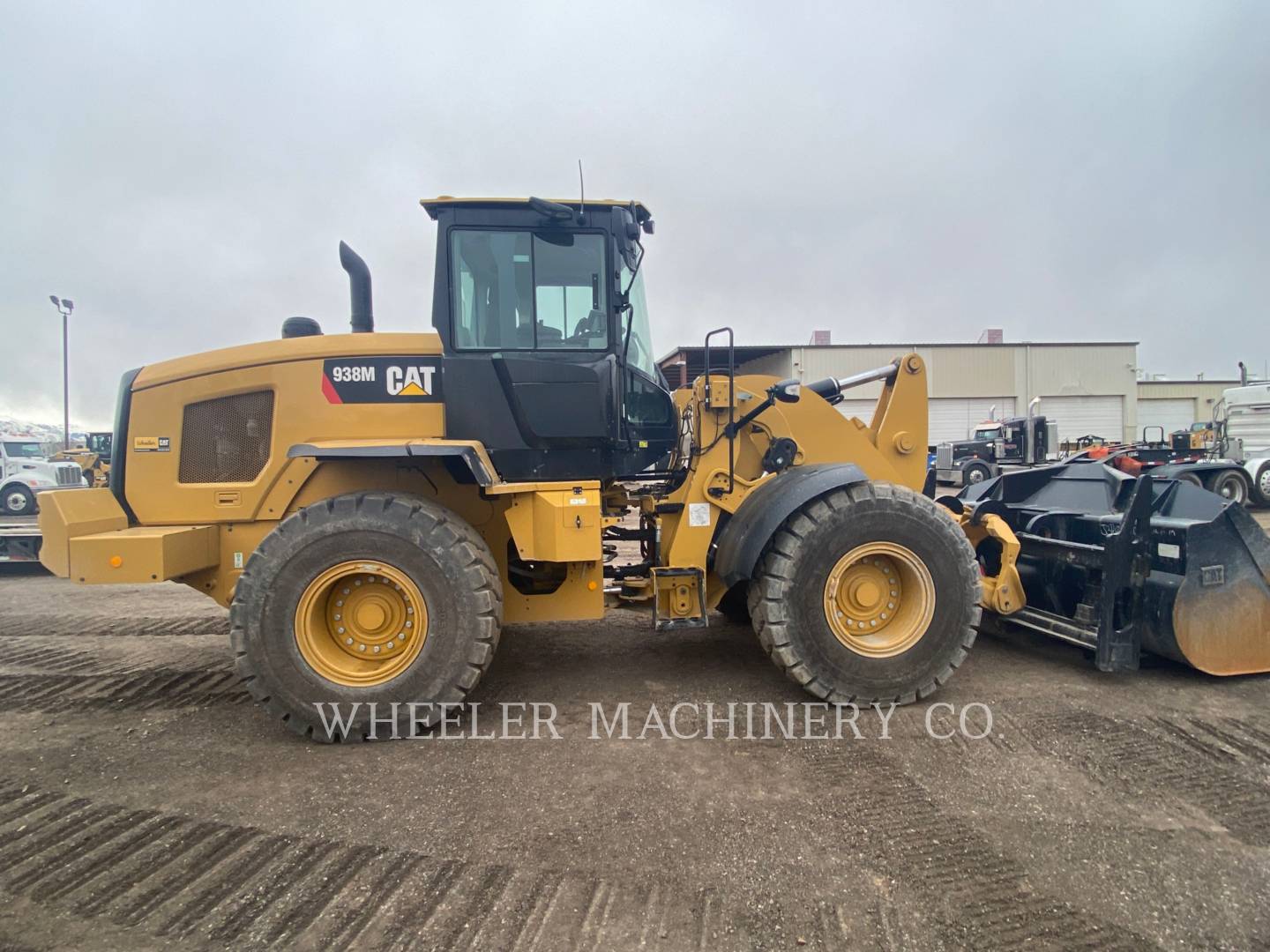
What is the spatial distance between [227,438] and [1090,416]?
34.1 metres

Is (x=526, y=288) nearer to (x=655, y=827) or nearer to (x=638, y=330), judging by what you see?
(x=638, y=330)

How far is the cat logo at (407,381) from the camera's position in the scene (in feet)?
12.3

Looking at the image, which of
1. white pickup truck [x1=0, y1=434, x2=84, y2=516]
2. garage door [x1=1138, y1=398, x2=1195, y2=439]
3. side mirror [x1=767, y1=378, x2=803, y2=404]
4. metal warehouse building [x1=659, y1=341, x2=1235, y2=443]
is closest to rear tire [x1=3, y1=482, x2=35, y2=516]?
white pickup truck [x1=0, y1=434, x2=84, y2=516]

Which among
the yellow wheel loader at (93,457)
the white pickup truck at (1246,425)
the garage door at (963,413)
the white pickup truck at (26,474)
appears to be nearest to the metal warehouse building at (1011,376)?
the garage door at (963,413)

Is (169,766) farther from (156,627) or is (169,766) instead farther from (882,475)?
(882,475)

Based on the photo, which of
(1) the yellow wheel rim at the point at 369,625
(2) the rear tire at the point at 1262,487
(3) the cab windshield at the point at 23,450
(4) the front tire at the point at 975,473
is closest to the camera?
(1) the yellow wheel rim at the point at 369,625

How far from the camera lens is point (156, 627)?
18.1 feet

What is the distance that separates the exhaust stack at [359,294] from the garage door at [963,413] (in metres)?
27.9

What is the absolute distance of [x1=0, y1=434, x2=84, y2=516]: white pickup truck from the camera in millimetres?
15672

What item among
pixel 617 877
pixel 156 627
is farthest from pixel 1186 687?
pixel 156 627

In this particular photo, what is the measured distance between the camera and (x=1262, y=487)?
1329 centimetres

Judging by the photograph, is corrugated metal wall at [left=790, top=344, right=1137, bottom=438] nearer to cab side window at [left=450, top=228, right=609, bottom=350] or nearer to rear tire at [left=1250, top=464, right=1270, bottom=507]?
rear tire at [left=1250, top=464, right=1270, bottom=507]

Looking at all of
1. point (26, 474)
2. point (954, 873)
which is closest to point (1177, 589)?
point (954, 873)

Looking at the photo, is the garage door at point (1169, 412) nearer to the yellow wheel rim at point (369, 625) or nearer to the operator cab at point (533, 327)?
the operator cab at point (533, 327)
